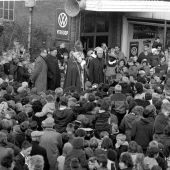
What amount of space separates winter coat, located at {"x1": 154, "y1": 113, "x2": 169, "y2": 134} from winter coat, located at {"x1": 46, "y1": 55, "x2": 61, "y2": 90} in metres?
6.03

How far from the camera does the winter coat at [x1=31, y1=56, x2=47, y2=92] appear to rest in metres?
16.2

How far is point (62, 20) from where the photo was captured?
73.3 feet

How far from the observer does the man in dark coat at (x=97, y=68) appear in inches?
677

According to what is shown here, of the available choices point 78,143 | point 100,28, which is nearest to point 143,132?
point 78,143

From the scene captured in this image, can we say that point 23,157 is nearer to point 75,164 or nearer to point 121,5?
point 75,164

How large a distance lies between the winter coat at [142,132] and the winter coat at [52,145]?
63.5 inches

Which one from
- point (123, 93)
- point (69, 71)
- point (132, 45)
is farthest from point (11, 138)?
point (132, 45)

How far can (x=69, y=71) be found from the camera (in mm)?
16625

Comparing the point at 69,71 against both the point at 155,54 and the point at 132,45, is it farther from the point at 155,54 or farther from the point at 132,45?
the point at 132,45

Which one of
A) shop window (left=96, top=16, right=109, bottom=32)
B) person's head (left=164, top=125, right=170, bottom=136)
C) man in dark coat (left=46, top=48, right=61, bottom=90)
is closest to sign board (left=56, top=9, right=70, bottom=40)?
shop window (left=96, top=16, right=109, bottom=32)

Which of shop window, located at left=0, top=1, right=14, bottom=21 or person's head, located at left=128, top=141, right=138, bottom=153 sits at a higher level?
shop window, located at left=0, top=1, right=14, bottom=21

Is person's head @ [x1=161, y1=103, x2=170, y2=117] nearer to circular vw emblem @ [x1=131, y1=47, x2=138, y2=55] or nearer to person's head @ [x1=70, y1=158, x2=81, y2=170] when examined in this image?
person's head @ [x1=70, y1=158, x2=81, y2=170]

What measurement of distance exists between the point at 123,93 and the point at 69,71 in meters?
2.96

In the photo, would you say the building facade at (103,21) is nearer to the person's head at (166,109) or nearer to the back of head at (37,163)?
the person's head at (166,109)
